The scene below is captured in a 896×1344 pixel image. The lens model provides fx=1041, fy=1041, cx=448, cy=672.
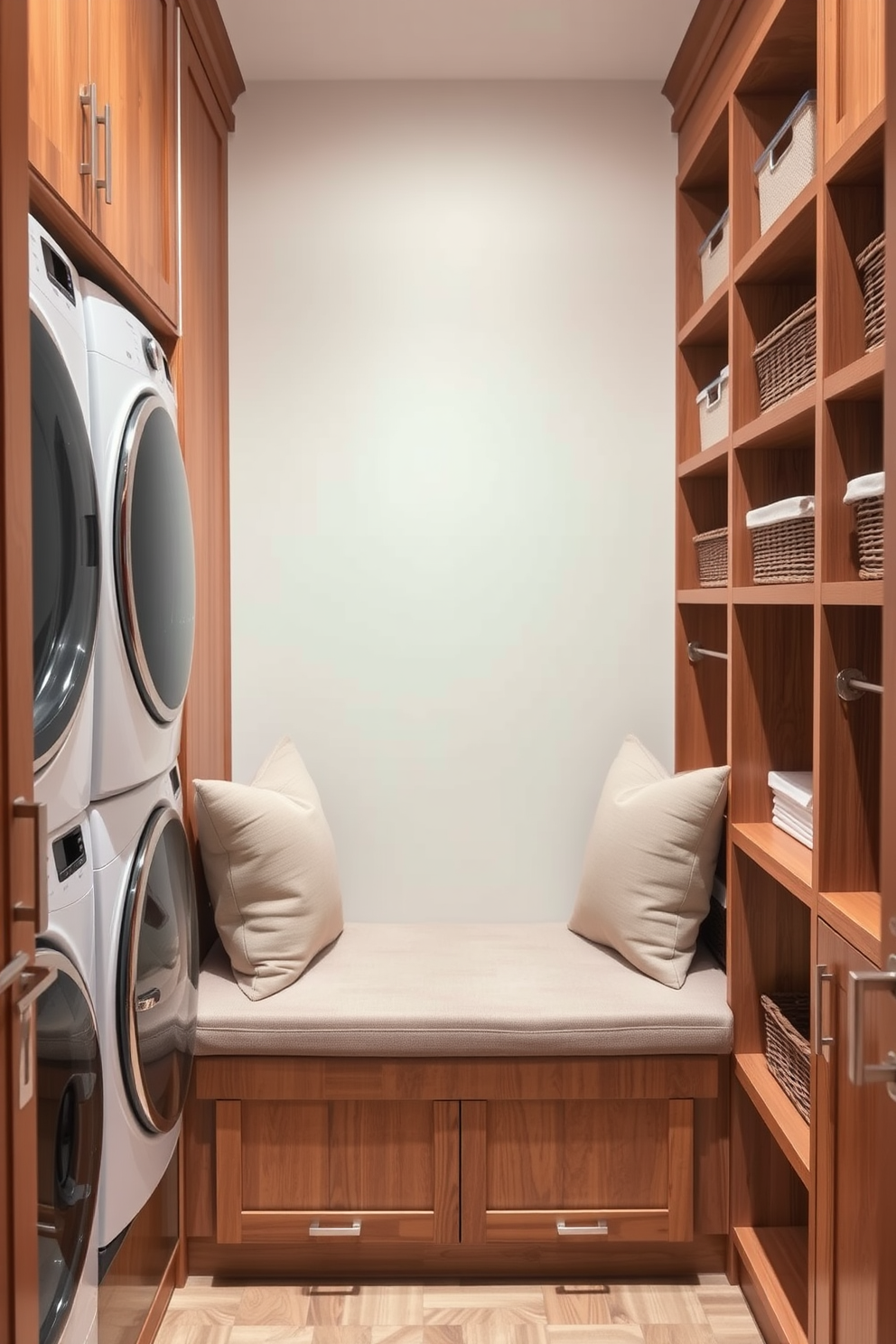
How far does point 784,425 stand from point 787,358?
0.45ft

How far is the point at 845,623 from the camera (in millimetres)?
1646

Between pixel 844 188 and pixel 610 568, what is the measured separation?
4.07ft

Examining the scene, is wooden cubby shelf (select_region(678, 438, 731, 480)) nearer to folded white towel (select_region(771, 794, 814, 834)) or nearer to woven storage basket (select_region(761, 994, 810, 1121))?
folded white towel (select_region(771, 794, 814, 834))

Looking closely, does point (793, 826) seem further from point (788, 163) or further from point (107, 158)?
point (107, 158)

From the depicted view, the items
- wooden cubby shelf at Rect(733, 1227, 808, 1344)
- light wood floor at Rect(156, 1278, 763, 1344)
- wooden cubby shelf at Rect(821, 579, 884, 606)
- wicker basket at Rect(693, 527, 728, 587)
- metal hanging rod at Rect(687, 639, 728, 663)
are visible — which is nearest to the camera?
wooden cubby shelf at Rect(821, 579, 884, 606)

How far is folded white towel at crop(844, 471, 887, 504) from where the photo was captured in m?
1.40

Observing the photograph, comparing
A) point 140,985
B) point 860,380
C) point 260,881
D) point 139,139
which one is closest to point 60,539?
point 140,985

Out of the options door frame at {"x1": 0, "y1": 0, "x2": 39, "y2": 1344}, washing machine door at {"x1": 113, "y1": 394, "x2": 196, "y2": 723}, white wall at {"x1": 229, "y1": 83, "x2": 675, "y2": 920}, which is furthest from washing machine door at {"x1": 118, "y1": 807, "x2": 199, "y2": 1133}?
white wall at {"x1": 229, "y1": 83, "x2": 675, "y2": 920}

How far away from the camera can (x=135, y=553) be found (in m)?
1.68

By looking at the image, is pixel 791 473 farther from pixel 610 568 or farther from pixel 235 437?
pixel 235 437

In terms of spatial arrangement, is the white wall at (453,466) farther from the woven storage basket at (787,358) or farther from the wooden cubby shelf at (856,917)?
the wooden cubby shelf at (856,917)

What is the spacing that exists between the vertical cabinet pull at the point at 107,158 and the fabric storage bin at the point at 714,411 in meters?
1.27

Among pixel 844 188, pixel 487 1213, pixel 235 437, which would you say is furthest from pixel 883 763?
pixel 235 437

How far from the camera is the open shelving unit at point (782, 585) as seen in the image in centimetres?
159
